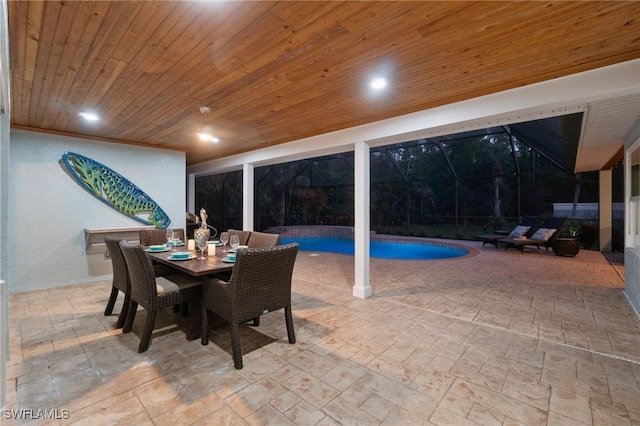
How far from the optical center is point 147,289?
2.55 meters

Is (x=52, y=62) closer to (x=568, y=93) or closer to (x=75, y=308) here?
(x=75, y=308)

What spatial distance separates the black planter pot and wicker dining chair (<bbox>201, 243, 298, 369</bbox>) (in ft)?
25.0

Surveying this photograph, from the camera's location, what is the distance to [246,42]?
206 cm

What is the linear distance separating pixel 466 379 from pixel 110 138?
19.7ft

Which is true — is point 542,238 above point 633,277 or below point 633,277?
above

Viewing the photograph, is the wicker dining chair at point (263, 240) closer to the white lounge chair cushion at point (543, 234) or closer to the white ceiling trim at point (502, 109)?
the white ceiling trim at point (502, 109)

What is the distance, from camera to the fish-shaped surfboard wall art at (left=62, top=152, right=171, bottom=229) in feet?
15.5

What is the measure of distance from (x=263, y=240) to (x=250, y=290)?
1362 mm

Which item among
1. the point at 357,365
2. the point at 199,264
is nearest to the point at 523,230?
the point at 357,365

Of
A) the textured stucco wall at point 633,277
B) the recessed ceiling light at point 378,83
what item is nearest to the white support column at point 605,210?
the textured stucco wall at point 633,277

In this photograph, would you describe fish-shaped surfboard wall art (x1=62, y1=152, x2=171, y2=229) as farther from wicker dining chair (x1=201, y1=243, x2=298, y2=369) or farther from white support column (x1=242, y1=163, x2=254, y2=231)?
wicker dining chair (x1=201, y1=243, x2=298, y2=369)

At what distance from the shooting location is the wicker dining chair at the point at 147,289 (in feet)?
8.24

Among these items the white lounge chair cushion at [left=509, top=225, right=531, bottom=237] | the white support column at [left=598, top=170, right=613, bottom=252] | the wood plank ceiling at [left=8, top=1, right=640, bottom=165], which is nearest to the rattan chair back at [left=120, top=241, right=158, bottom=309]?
the wood plank ceiling at [left=8, top=1, right=640, bottom=165]

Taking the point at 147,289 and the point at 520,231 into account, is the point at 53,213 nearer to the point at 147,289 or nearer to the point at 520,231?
the point at 147,289
